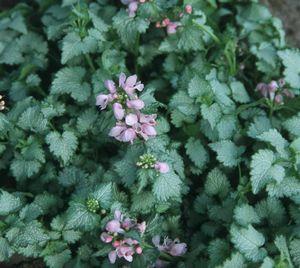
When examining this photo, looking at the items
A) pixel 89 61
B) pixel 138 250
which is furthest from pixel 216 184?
pixel 89 61

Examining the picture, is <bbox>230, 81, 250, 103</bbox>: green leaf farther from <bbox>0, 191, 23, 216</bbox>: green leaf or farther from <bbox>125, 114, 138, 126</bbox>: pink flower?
<bbox>0, 191, 23, 216</bbox>: green leaf

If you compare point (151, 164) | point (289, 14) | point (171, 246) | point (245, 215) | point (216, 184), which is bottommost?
point (171, 246)

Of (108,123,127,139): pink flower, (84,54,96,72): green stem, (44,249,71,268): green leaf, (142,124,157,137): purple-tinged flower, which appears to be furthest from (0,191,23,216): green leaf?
(84,54,96,72): green stem

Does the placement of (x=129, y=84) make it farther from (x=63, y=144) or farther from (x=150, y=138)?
(x=63, y=144)

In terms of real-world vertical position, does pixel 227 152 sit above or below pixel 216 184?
above

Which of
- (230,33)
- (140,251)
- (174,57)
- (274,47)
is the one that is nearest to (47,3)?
(174,57)

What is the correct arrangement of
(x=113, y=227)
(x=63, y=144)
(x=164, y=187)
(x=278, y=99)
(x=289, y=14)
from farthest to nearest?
(x=289, y=14) < (x=278, y=99) < (x=63, y=144) < (x=164, y=187) < (x=113, y=227)

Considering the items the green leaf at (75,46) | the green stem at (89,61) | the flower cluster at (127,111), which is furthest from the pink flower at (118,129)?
the green stem at (89,61)
